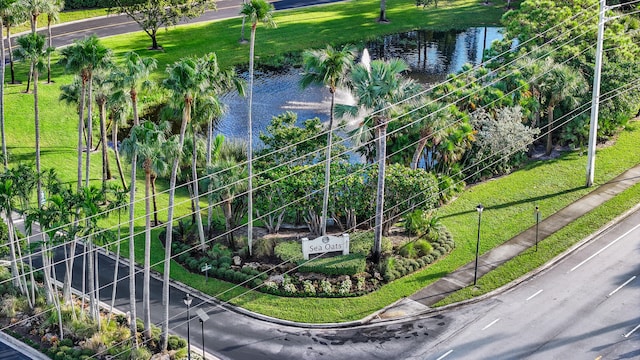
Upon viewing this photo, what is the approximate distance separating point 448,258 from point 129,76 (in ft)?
74.7

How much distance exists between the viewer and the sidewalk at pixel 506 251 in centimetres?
4769

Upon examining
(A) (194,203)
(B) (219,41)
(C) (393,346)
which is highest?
(B) (219,41)

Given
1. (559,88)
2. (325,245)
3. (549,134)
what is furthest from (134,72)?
(549,134)

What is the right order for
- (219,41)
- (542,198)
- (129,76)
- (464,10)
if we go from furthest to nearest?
(464,10) < (219,41) < (542,198) < (129,76)

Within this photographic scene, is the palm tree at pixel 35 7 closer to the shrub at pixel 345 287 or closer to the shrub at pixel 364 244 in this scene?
the shrub at pixel 364 244

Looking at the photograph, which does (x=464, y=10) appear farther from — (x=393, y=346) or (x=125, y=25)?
(x=393, y=346)

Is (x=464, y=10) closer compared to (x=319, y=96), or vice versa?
(x=319, y=96)

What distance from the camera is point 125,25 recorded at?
3875 inches

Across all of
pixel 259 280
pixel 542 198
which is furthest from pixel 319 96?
pixel 259 280

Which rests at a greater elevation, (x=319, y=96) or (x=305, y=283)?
(x=319, y=96)

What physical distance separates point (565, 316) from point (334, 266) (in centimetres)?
1342

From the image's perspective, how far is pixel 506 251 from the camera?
175 feet

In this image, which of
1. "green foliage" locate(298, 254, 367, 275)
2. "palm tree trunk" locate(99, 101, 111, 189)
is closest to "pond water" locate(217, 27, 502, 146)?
"palm tree trunk" locate(99, 101, 111, 189)

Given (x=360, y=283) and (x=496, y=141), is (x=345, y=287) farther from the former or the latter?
(x=496, y=141)
